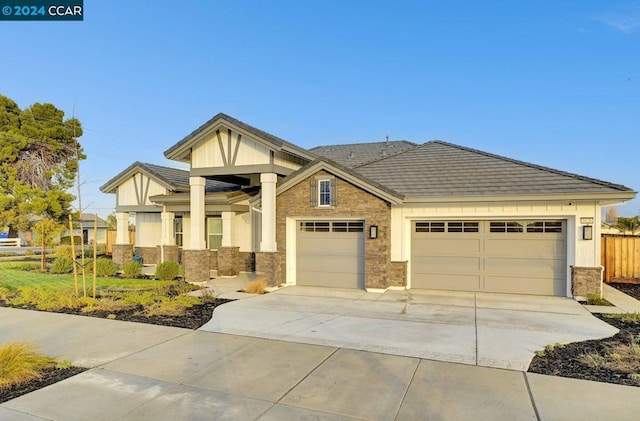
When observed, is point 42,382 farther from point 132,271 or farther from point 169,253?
point 169,253

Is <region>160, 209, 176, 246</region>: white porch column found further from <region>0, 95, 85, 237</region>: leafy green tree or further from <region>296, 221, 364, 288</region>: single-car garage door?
<region>0, 95, 85, 237</region>: leafy green tree

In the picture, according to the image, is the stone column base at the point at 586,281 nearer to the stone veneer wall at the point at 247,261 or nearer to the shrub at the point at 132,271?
the stone veneer wall at the point at 247,261

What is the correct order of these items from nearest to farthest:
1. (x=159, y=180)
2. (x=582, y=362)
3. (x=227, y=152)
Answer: (x=582, y=362) < (x=227, y=152) < (x=159, y=180)

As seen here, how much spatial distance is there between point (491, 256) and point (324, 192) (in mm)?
5506

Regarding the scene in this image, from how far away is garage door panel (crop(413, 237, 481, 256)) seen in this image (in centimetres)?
1155

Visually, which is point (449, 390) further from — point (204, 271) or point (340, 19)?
point (340, 19)

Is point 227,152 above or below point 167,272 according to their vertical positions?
above

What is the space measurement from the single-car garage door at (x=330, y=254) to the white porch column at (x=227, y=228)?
365 centimetres

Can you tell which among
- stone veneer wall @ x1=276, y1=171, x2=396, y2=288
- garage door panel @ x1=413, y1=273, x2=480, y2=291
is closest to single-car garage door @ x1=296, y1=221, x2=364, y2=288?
stone veneer wall @ x1=276, y1=171, x2=396, y2=288

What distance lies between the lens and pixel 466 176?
12156 millimetres

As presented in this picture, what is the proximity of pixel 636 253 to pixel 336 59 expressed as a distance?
14751 millimetres

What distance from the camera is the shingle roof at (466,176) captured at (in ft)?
35.2

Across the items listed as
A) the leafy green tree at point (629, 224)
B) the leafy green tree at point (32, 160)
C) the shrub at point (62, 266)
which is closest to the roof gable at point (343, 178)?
the shrub at point (62, 266)

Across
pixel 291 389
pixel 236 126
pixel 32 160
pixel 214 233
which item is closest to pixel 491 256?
pixel 291 389
